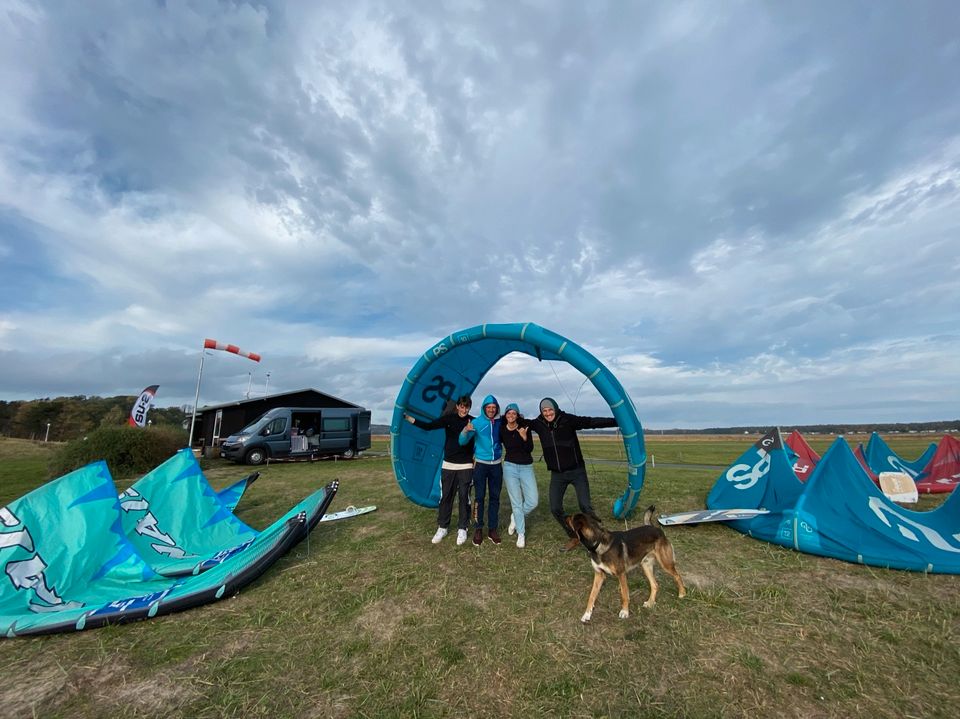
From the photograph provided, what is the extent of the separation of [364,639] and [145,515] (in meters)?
5.18

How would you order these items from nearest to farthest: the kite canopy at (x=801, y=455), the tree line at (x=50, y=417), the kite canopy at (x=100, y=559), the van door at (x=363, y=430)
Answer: the kite canopy at (x=100, y=559) < the kite canopy at (x=801, y=455) < the van door at (x=363, y=430) < the tree line at (x=50, y=417)

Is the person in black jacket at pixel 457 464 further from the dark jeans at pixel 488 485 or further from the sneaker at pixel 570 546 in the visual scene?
the sneaker at pixel 570 546

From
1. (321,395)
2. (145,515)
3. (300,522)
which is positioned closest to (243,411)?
(321,395)

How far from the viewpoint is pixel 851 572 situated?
5.23 metres

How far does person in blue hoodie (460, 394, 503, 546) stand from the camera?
662cm

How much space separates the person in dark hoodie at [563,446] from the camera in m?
6.52

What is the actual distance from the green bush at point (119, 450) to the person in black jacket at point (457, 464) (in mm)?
14572

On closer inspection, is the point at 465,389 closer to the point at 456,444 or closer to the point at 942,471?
the point at 456,444

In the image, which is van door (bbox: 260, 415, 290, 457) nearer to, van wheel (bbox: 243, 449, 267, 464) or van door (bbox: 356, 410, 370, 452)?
van wheel (bbox: 243, 449, 267, 464)

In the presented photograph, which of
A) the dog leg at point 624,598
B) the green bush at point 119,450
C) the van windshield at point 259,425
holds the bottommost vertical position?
the dog leg at point 624,598

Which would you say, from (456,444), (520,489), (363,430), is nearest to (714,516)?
(520,489)

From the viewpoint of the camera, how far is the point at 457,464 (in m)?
6.75

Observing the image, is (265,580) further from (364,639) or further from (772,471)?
(772,471)

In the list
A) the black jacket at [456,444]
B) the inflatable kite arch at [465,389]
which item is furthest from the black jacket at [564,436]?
the black jacket at [456,444]
